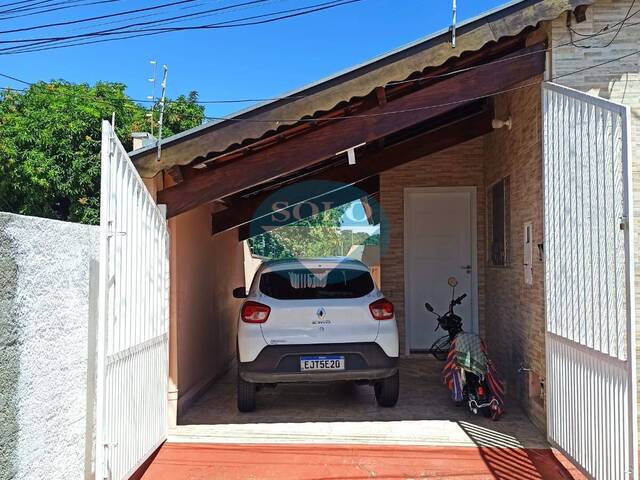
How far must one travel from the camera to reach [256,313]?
512 centimetres

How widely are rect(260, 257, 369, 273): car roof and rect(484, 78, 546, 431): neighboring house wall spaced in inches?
65.6

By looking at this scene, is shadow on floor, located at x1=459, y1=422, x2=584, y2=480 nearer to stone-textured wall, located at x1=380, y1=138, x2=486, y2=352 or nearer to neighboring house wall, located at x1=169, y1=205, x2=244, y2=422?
neighboring house wall, located at x1=169, y1=205, x2=244, y2=422

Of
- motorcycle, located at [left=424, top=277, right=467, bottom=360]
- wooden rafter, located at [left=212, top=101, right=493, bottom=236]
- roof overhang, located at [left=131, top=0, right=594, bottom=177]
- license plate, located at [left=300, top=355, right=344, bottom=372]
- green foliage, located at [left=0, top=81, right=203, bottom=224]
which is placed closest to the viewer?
roof overhang, located at [left=131, top=0, right=594, bottom=177]

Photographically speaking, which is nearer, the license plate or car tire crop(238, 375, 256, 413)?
the license plate

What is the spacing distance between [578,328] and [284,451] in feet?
8.28

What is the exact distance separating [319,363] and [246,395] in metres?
0.89

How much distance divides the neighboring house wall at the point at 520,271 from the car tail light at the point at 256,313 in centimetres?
252

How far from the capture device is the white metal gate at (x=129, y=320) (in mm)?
3164

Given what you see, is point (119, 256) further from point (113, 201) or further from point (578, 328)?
point (578, 328)

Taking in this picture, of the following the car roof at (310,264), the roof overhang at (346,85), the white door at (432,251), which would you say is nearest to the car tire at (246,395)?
the car roof at (310,264)

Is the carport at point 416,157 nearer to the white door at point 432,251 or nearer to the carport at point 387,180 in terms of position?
the carport at point 387,180

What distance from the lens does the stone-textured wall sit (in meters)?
8.13

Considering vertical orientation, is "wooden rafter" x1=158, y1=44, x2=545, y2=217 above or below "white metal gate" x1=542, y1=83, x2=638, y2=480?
above

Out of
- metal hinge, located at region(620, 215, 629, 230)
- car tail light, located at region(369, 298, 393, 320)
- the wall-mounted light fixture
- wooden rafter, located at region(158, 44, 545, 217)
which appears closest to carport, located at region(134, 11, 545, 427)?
wooden rafter, located at region(158, 44, 545, 217)
